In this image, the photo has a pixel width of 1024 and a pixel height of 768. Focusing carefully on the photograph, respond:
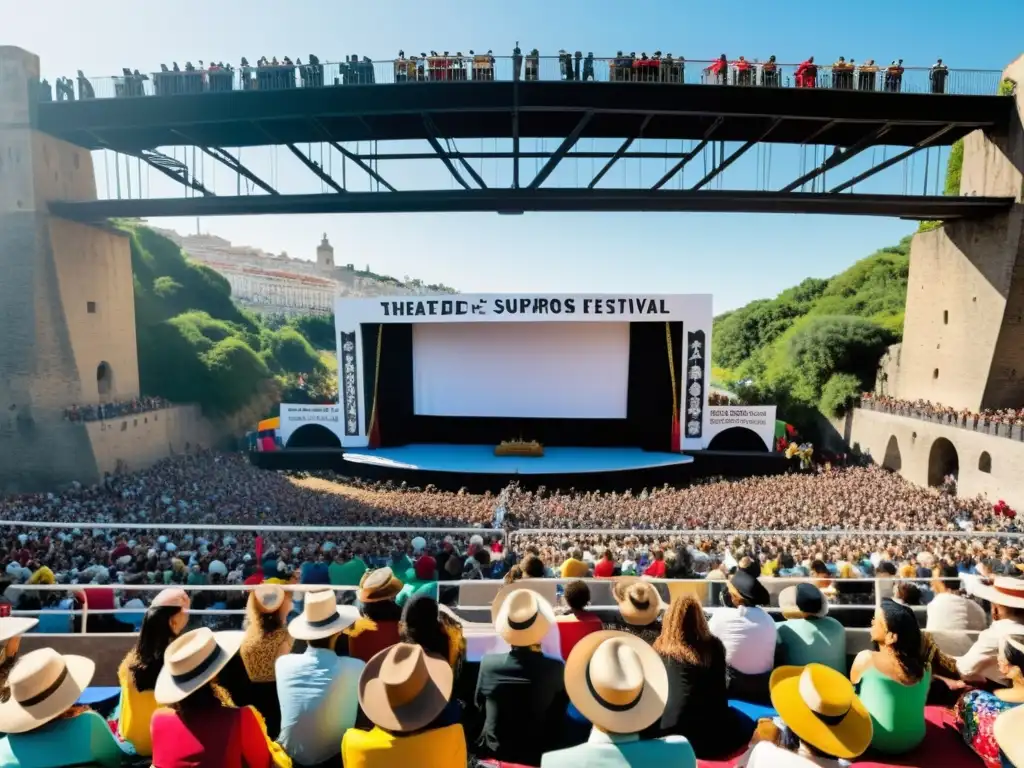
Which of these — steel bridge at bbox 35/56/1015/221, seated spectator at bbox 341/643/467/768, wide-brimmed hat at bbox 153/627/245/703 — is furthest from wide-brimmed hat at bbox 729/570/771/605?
steel bridge at bbox 35/56/1015/221

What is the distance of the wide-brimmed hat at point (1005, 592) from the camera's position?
3230 millimetres

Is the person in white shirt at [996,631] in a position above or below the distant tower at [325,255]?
below

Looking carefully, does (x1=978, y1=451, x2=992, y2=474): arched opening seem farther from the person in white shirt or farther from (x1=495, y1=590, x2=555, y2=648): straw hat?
(x1=495, y1=590, x2=555, y2=648): straw hat

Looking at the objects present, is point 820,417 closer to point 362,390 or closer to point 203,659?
point 362,390

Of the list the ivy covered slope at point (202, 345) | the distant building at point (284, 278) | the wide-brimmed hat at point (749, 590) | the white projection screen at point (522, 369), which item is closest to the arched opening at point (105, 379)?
the ivy covered slope at point (202, 345)

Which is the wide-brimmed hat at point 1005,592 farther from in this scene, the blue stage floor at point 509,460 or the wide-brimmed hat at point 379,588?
the blue stage floor at point 509,460

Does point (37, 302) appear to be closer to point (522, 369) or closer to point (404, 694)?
point (522, 369)

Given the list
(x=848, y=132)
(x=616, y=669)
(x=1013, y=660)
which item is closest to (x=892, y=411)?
(x=848, y=132)

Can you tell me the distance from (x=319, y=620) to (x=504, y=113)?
1470 centimetres

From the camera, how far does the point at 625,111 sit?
45.1 ft

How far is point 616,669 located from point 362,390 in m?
19.0

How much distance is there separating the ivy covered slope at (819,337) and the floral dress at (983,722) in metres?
22.5

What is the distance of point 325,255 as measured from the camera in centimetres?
8188

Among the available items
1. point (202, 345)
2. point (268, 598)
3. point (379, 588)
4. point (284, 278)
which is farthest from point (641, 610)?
point (284, 278)
